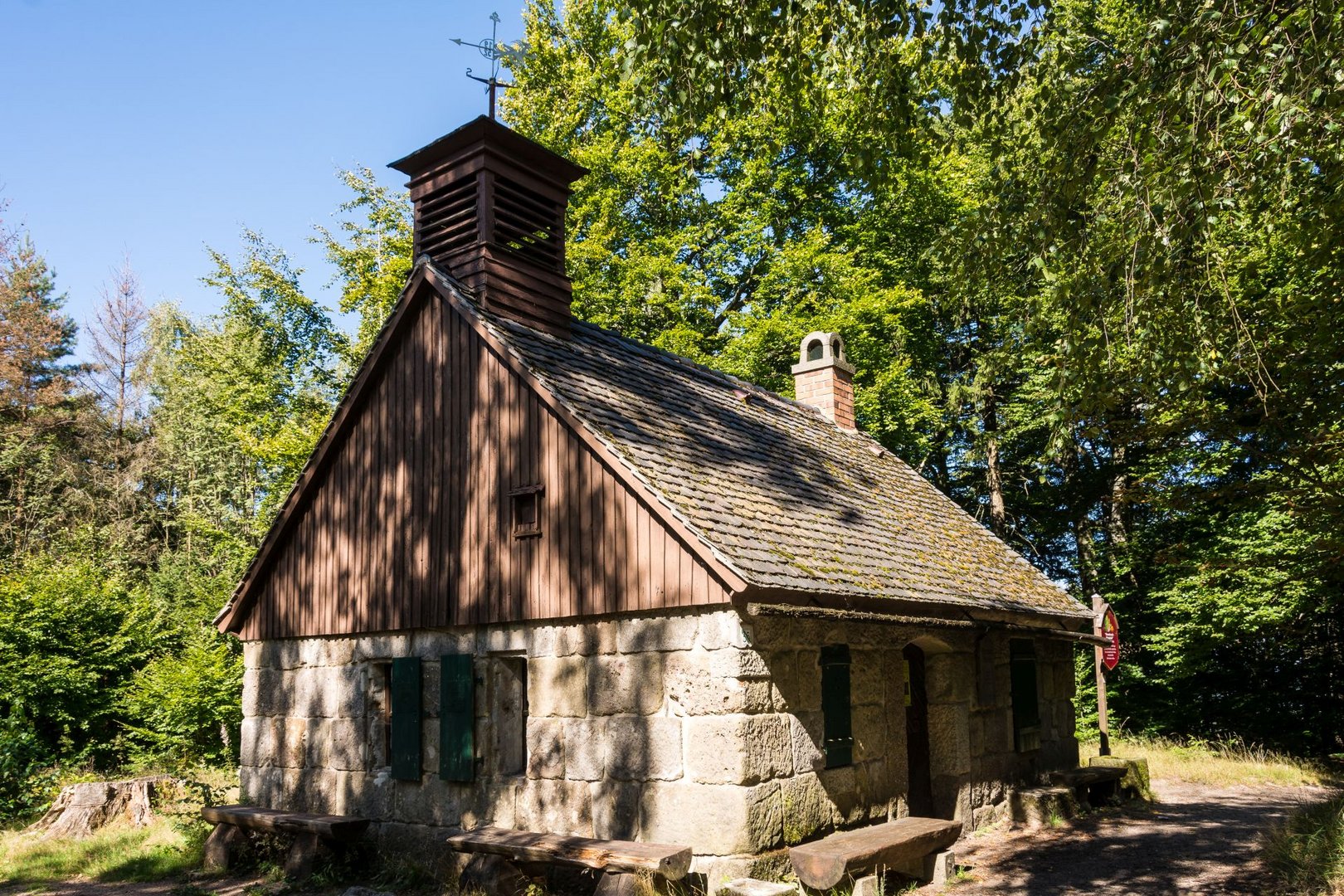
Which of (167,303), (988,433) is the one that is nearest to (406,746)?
(988,433)

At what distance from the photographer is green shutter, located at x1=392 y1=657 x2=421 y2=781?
32.5 feet

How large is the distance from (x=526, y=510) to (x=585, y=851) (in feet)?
10.1

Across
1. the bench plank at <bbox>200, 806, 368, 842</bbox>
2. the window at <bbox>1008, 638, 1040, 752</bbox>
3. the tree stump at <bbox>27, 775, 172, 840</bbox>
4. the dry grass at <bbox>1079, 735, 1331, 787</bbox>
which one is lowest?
the dry grass at <bbox>1079, 735, 1331, 787</bbox>

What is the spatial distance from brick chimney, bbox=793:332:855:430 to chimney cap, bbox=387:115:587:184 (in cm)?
608

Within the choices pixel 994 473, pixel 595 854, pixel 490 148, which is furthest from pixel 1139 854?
pixel 994 473

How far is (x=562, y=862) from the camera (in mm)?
7809

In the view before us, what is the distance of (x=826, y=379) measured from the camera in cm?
1647

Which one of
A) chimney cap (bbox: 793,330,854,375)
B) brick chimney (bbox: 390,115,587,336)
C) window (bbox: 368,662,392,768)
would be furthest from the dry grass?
brick chimney (bbox: 390,115,587,336)

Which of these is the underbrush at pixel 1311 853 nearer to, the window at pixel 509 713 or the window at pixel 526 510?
the window at pixel 509 713

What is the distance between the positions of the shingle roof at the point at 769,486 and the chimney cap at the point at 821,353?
170cm

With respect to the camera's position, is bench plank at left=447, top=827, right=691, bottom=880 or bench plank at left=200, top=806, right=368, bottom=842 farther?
bench plank at left=200, top=806, right=368, bottom=842

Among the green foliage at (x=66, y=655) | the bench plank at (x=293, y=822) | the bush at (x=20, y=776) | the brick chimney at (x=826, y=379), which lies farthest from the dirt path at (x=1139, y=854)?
the green foliage at (x=66, y=655)

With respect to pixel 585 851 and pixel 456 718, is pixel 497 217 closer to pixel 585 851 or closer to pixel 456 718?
pixel 456 718

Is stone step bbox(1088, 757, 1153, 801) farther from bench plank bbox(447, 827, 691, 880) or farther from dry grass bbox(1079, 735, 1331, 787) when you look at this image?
bench plank bbox(447, 827, 691, 880)
